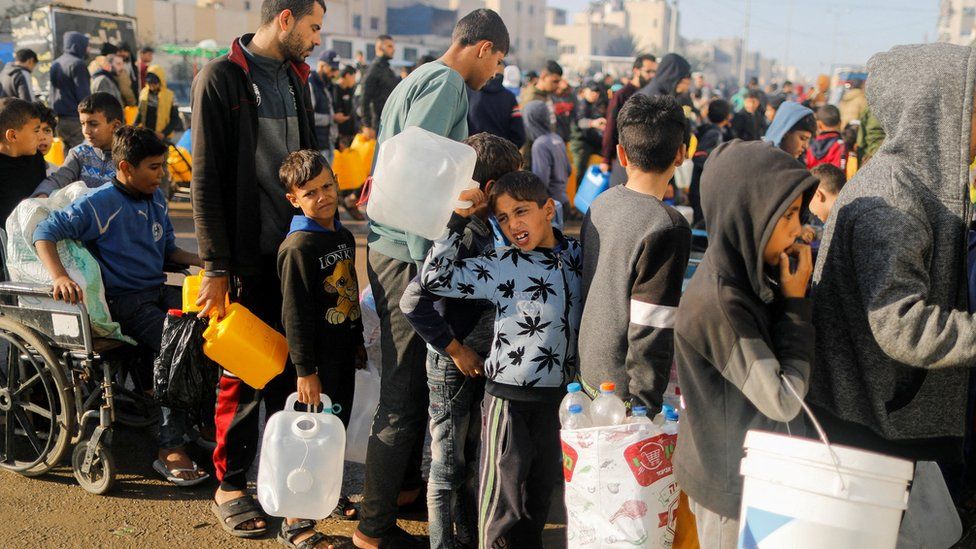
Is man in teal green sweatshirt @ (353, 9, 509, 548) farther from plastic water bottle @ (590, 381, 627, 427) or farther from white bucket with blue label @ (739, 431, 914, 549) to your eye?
white bucket with blue label @ (739, 431, 914, 549)

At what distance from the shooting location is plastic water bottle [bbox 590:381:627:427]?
8.70 ft

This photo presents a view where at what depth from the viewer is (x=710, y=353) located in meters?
2.24

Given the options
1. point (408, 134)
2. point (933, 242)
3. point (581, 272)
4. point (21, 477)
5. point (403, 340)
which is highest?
point (408, 134)

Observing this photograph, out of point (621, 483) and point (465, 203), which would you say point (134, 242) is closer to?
point (465, 203)

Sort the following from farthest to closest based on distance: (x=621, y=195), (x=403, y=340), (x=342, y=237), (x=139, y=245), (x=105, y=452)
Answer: (x=139, y=245) < (x=105, y=452) < (x=342, y=237) < (x=403, y=340) < (x=621, y=195)

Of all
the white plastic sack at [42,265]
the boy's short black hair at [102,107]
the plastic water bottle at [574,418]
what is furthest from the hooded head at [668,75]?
the plastic water bottle at [574,418]

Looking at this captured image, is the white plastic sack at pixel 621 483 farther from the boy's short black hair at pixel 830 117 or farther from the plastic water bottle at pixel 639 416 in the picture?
the boy's short black hair at pixel 830 117

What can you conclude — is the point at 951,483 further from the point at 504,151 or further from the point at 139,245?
the point at 139,245

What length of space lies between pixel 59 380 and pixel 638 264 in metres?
2.80

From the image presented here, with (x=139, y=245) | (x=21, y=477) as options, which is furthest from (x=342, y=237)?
(x=21, y=477)

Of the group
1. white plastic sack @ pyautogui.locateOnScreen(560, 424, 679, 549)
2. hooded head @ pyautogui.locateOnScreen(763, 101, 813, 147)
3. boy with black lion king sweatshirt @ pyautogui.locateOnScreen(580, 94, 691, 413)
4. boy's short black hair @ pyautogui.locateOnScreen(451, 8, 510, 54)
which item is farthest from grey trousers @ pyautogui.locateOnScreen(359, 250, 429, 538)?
hooded head @ pyautogui.locateOnScreen(763, 101, 813, 147)

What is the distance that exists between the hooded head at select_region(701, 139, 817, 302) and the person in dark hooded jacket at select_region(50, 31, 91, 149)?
383 inches

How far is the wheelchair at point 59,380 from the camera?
4.07m

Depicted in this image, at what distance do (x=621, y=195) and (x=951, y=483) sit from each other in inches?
73.6
